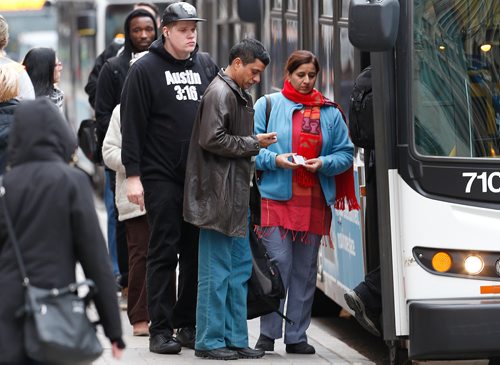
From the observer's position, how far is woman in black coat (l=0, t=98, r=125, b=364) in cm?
509

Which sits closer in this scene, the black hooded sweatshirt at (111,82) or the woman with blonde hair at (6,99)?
the woman with blonde hair at (6,99)

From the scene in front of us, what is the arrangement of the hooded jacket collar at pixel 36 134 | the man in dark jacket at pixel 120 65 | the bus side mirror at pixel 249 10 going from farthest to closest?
the man in dark jacket at pixel 120 65
the bus side mirror at pixel 249 10
the hooded jacket collar at pixel 36 134

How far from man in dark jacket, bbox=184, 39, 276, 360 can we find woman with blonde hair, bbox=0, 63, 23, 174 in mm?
952

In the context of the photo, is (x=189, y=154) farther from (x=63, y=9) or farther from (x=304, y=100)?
(x=63, y=9)

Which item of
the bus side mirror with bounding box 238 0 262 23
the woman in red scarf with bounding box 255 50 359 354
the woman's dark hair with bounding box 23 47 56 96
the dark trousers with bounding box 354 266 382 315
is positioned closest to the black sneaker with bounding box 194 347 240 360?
A: the woman in red scarf with bounding box 255 50 359 354

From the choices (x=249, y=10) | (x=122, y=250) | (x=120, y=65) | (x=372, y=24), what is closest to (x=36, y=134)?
(x=372, y=24)

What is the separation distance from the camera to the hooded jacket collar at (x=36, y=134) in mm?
5203

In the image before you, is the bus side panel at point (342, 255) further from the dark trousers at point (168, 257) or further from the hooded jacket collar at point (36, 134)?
the hooded jacket collar at point (36, 134)

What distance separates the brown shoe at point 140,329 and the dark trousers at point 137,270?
2 cm

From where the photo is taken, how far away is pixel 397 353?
7895 millimetres

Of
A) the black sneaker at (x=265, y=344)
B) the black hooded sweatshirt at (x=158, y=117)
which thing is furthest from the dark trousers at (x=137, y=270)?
the black hooded sweatshirt at (x=158, y=117)

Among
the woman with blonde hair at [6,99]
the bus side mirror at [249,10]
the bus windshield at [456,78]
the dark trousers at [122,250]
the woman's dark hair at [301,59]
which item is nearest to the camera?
the bus windshield at [456,78]

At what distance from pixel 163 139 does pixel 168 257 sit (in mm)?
647

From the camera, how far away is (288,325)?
8.58 metres
